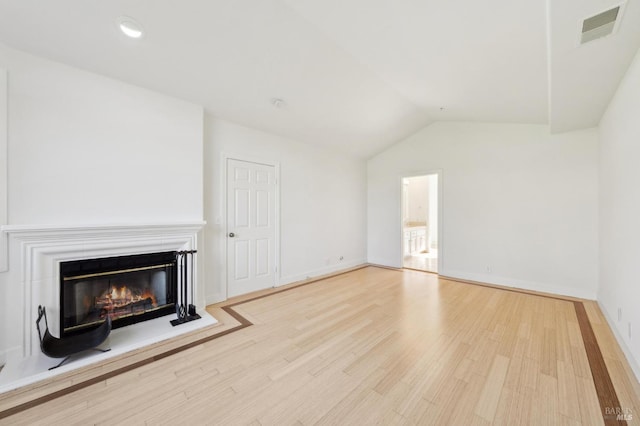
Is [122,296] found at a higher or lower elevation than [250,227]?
lower

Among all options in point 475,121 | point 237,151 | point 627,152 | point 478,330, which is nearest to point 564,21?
point 627,152

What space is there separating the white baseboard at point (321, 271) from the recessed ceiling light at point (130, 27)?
11.6 ft

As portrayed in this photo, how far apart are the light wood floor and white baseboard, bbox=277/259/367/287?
1.17 metres

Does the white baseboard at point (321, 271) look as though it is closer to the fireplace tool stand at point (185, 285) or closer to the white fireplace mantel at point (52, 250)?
the fireplace tool stand at point (185, 285)

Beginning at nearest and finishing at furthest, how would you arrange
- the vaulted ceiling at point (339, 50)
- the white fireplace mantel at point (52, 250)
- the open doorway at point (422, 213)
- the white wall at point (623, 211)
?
1. the vaulted ceiling at point (339, 50)
2. the white wall at point (623, 211)
3. the white fireplace mantel at point (52, 250)
4. the open doorway at point (422, 213)

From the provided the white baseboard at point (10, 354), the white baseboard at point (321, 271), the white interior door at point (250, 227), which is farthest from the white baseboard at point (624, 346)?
the white baseboard at point (10, 354)

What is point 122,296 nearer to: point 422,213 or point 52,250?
point 52,250

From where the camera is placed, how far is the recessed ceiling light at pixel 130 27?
2041 millimetres

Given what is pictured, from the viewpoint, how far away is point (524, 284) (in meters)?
4.20

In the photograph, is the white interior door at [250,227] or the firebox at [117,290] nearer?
the firebox at [117,290]

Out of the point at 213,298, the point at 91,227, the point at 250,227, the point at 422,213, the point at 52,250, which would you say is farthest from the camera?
the point at 422,213

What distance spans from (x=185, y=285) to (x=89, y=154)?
1.64 meters

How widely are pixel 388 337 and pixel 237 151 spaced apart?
3099 mm

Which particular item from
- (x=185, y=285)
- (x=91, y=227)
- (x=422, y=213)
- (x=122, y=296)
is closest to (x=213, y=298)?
(x=185, y=285)
